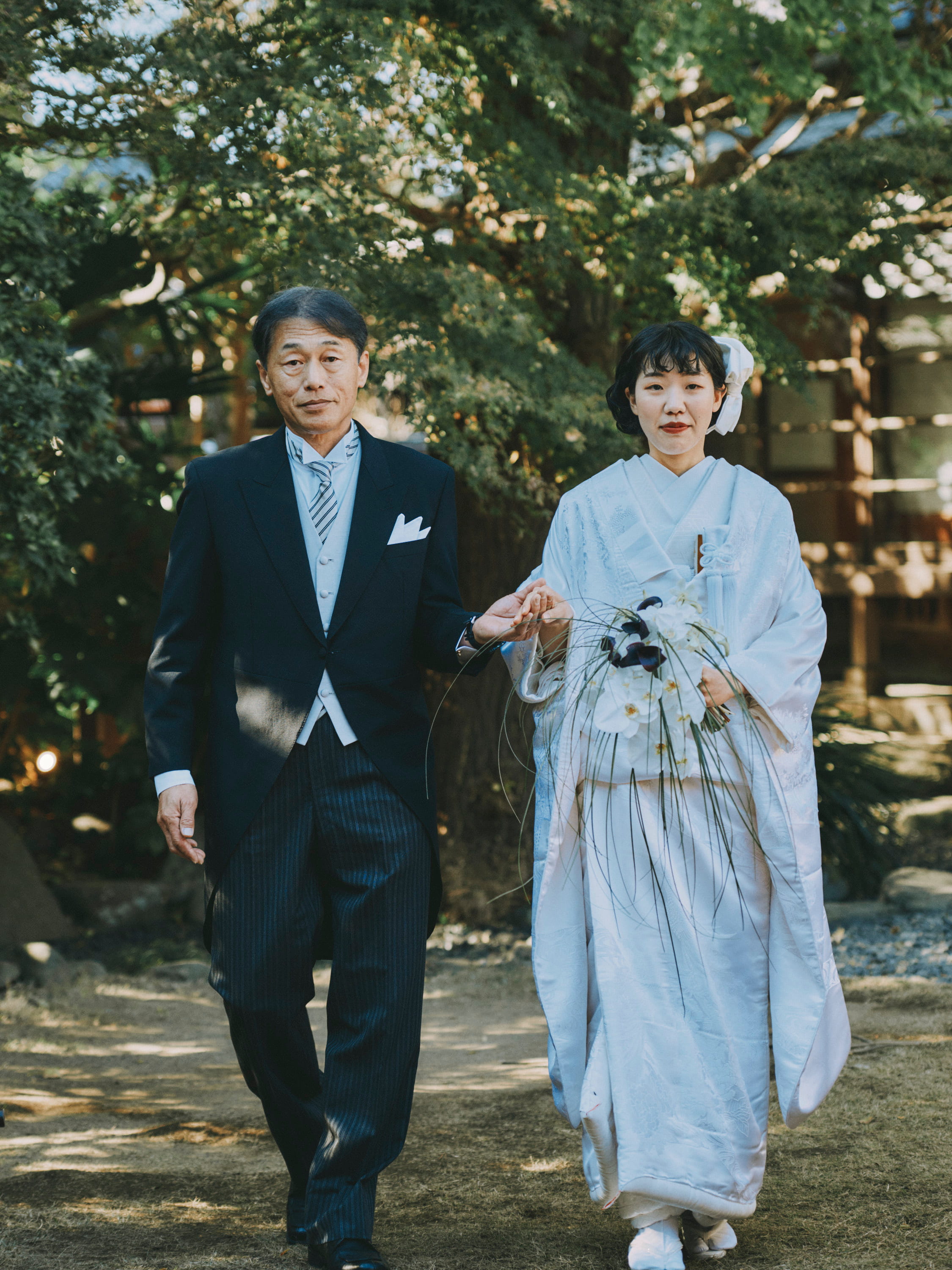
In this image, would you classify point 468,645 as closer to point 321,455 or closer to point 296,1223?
point 321,455

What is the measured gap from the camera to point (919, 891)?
605 centimetres

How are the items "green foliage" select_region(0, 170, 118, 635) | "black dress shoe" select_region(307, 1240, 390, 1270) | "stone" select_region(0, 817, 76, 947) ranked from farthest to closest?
"stone" select_region(0, 817, 76, 947) < "green foliage" select_region(0, 170, 118, 635) < "black dress shoe" select_region(307, 1240, 390, 1270)

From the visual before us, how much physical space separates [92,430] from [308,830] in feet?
8.40

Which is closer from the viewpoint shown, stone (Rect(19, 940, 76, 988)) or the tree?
the tree

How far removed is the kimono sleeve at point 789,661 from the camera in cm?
247

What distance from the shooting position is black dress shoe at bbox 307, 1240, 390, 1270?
2332mm

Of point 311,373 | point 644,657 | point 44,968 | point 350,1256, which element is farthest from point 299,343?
point 44,968

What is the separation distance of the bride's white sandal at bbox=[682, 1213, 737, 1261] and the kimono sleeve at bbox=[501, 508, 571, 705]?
1.08 meters

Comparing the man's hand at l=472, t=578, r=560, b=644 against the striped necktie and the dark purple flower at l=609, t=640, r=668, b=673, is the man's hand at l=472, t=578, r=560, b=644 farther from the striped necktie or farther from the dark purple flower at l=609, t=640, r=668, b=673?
the striped necktie

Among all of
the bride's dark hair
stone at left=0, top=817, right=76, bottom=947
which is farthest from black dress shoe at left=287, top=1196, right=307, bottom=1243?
stone at left=0, top=817, right=76, bottom=947

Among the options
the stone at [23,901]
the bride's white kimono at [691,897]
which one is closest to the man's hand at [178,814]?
the bride's white kimono at [691,897]

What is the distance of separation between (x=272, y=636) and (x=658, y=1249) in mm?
1374

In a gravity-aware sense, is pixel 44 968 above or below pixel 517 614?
below

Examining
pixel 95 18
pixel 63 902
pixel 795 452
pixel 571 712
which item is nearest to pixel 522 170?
pixel 95 18
